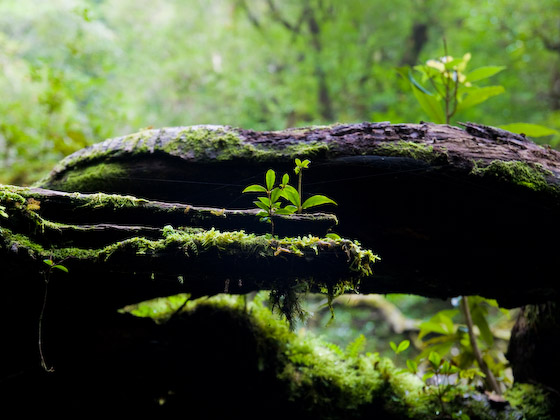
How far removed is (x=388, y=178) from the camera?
1613 millimetres

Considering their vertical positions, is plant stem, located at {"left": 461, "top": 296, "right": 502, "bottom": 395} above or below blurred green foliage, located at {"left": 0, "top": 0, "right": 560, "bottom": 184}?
below

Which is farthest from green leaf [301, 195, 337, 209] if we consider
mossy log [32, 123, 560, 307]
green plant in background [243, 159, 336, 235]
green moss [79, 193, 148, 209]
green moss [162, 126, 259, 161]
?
green moss [79, 193, 148, 209]

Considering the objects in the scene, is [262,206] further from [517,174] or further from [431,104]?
[431,104]

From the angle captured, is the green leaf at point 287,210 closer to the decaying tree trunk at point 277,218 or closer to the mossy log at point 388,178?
the decaying tree trunk at point 277,218

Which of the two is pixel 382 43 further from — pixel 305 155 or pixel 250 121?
pixel 305 155

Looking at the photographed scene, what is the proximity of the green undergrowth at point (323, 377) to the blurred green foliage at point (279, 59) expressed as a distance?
5.45 m

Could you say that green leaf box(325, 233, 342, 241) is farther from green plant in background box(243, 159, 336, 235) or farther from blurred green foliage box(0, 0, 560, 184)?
blurred green foliage box(0, 0, 560, 184)

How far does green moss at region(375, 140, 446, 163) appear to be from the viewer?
1595 millimetres

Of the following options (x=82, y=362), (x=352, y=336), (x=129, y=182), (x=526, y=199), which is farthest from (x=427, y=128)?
(x=352, y=336)

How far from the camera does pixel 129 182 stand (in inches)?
67.1

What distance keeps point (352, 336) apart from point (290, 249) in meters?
6.48

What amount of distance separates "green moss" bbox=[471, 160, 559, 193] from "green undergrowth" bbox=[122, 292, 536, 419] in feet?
4.33

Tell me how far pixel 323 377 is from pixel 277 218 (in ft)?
4.54

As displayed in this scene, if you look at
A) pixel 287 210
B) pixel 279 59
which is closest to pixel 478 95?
pixel 287 210
